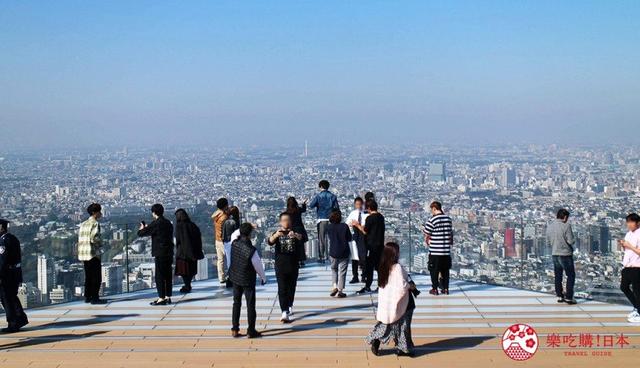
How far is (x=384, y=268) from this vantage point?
9883 millimetres

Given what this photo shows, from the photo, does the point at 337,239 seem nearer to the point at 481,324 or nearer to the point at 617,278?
the point at 481,324

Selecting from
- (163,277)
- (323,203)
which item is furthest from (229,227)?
(323,203)

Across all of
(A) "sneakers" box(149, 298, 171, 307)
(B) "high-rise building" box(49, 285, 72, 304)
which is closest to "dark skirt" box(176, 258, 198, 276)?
(A) "sneakers" box(149, 298, 171, 307)

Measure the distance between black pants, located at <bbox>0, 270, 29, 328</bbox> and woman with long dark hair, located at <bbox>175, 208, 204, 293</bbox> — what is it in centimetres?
340

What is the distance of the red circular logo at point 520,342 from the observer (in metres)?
10.1

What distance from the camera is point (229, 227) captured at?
14875 millimetres

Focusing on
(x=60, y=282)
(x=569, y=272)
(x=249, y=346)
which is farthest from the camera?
(x=60, y=282)

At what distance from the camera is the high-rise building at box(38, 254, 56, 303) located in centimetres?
1382

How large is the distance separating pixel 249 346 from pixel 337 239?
362 centimetres

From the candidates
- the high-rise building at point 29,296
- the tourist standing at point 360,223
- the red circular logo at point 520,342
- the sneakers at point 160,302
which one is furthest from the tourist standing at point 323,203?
the red circular logo at point 520,342

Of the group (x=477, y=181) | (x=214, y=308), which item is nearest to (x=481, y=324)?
(x=214, y=308)

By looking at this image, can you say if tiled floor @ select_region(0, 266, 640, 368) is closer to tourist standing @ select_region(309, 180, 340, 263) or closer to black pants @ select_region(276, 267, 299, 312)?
black pants @ select_region(276, 267, 299, 312)

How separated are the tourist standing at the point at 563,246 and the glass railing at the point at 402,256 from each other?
664 mm

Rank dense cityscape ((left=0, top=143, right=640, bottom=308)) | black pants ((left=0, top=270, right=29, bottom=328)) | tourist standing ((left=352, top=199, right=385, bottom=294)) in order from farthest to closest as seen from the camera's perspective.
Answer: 1. dense cityscape ((left=0, top=143, right=640, bottom=308))
2. tourist standing ((left=352, top=199, right=385, bottom=294))
3. black pants ((left=0, top=270, right=29, bottom=328))
